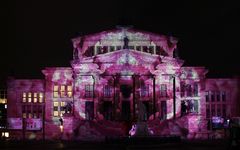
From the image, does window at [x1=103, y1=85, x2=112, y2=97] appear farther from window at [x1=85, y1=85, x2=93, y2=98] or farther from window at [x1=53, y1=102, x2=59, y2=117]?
window at [x1=53, y1=102, x2=59, y2=117]

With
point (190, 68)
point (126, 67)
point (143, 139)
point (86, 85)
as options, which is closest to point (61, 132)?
point (86, 85)

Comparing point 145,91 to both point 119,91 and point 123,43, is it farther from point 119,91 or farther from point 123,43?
point 123,43

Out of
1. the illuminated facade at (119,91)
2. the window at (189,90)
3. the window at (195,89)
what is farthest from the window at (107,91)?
the window at (195,89)

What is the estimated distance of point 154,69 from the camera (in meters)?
88.5

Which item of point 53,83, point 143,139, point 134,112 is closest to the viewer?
point 143,139

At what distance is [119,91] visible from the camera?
8838 centimetres

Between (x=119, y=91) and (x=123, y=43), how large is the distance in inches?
314

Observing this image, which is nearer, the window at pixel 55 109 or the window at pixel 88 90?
the window at pixel 88 90

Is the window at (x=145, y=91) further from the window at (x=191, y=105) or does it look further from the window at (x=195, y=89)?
the window at (x=195, y=89)

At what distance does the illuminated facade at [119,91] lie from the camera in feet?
286

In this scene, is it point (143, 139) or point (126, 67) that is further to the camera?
point (126, 67)

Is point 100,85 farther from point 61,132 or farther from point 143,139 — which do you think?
point 143,139

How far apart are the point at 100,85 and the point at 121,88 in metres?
3.33

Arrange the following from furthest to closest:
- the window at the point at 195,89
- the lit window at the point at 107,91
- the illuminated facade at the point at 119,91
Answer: the window at the point at 195,89
the lit window at the point at 107,91
the illuminated facade at the point at 119,91
